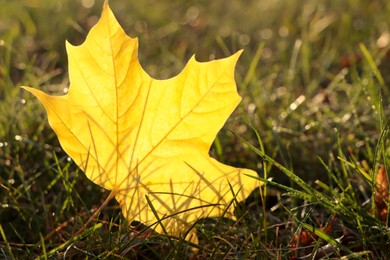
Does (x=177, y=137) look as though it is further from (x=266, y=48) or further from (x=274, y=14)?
(x=274, y=14)

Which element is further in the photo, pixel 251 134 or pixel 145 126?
pixel 251 134

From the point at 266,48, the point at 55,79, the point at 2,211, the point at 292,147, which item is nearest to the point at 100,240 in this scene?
the point at 2,211

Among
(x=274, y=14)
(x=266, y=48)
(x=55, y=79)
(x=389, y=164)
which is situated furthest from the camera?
(x=274, y=14)

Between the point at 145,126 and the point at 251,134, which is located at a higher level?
the point at 145,126
